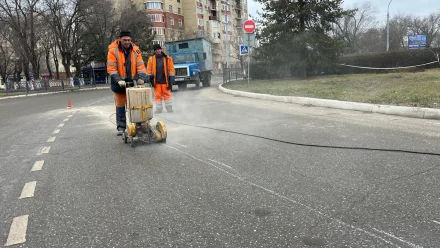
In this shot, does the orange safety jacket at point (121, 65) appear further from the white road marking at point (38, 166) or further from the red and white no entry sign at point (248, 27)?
the red and white no entry sign at point (248, 27)

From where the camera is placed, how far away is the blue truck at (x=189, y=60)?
22.2m

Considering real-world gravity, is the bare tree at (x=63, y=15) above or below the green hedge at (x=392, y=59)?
above

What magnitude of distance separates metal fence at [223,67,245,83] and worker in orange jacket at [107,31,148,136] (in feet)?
67.2

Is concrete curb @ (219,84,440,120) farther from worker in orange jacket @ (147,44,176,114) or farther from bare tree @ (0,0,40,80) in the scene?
bare tree @ (0,0,40,80)

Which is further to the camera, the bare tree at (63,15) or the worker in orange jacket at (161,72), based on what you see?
the bare tree at (63,15)

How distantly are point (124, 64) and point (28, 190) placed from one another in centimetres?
300

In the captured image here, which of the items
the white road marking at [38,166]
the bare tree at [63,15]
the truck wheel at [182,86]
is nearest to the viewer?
the white road marking at [38,166]

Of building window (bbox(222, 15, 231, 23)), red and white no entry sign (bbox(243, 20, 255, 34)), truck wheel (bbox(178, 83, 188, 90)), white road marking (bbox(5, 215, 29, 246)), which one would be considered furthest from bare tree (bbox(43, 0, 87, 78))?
building window (bbox(222, 15, 231, 23))

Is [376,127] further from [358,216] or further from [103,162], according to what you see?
[103,162]

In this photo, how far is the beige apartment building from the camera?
71250mm

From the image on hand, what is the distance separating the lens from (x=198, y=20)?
8100cm

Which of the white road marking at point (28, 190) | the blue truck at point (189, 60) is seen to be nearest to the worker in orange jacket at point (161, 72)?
the white road marking at point (28, 190)

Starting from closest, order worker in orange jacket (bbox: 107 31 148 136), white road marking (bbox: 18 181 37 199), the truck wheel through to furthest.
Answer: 1. white road marking (bbox: 18 181 37 199)
2. worker in orange jacket (bbox: 107 31 148 136)
3. the truck wheel

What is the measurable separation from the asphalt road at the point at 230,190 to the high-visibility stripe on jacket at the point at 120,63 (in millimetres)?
1244
